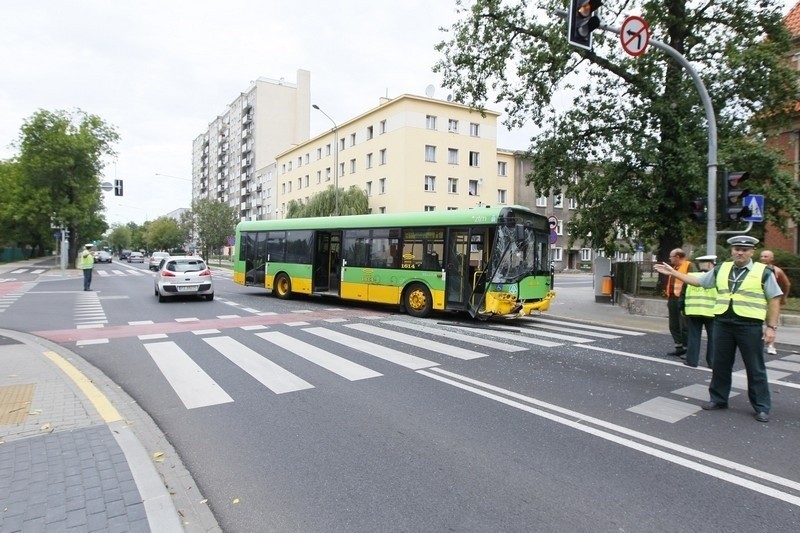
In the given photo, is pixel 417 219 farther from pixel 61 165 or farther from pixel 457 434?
pixel 61 165

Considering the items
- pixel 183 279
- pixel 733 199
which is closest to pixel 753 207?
pixel 733 199

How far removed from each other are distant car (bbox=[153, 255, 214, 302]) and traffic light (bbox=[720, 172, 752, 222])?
48.7 ft

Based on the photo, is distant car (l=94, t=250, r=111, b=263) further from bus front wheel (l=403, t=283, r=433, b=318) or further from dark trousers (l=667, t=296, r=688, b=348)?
dark trousers (l=667, t=296, r=688, b=348)

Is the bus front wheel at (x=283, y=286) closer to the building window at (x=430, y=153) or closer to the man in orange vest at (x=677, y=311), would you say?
the man in orange vest at (x=677, y=311)

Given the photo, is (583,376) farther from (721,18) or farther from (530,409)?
(721,18)

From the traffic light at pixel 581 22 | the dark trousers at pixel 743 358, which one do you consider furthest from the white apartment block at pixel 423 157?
the dark trousers at pixel 743 358

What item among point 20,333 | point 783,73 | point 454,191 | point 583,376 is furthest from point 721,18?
point 454,191

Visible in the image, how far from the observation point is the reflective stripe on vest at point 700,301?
7.44 m

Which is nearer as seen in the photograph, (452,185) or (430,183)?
(430,183)

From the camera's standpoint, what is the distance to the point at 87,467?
3.54m

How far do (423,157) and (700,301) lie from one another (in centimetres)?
3568

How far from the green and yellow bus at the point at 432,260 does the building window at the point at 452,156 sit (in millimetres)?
28270

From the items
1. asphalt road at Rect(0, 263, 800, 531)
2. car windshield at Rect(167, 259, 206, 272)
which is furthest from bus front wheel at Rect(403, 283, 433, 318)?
car windshield at Rect(167, 259, 206, 272)

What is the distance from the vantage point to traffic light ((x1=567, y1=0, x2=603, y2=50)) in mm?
8000
